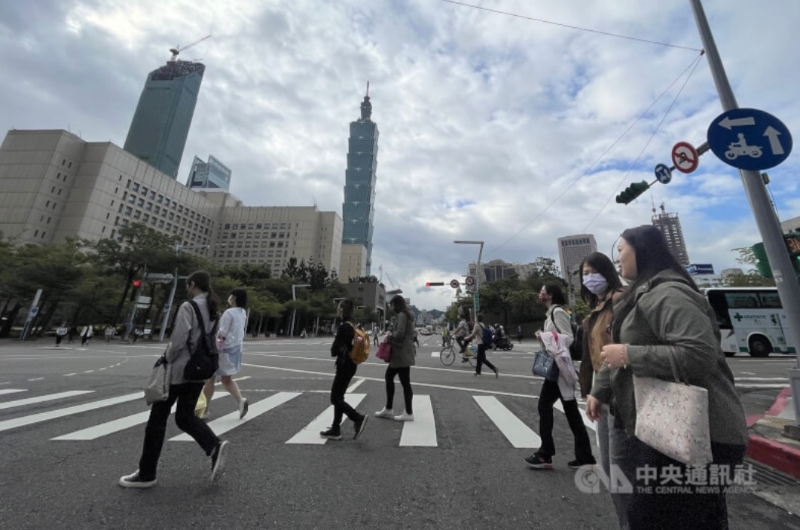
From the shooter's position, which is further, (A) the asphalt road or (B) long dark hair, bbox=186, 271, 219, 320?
(B) long dark hair, bbox=186, 271, 219, 320

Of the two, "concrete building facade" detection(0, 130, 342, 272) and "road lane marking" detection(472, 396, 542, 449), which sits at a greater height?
"concrete building facade" detection(0, 130, 342, 272)

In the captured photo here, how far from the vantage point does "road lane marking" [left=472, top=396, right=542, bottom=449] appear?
4155 millimetres

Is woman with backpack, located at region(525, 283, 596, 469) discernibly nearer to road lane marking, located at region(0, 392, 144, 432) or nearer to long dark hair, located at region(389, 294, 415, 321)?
long dark hair, located at region(389, 294, 415, 321)

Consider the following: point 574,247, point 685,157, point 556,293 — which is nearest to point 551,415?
point 556,293

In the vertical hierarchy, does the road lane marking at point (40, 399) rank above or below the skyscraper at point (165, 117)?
below

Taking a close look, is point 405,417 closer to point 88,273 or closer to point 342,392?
point 342,392

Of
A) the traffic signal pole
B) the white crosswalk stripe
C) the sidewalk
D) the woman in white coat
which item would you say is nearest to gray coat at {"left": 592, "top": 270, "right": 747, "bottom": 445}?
the sidewalk

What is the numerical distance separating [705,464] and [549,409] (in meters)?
2.30

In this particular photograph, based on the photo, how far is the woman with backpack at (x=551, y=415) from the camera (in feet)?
11.1

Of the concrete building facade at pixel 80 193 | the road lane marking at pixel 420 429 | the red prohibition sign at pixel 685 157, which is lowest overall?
the road lane marking at pixel 420 429

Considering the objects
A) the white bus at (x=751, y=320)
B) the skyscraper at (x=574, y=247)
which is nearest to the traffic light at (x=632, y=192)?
the white bus at (x=751, y=320)

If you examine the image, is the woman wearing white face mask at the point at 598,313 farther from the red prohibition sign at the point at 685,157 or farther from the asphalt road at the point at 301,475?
the red prohibition sign at the point at 685,157

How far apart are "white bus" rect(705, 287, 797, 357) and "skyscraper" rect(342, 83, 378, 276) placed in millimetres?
159830

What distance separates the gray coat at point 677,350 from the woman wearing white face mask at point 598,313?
18.6 inches
